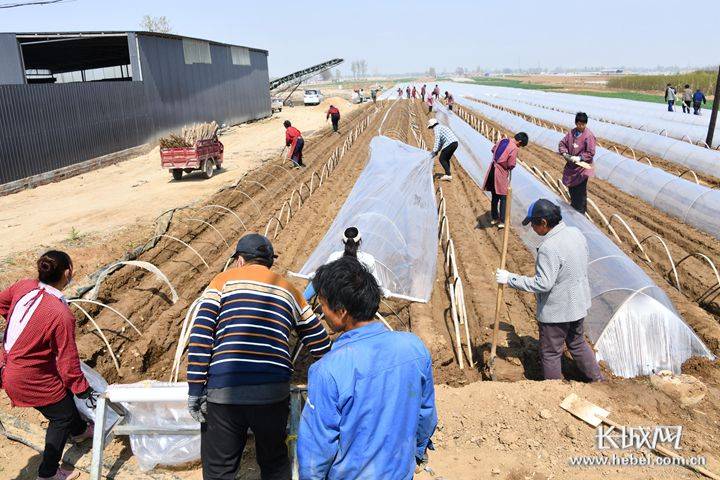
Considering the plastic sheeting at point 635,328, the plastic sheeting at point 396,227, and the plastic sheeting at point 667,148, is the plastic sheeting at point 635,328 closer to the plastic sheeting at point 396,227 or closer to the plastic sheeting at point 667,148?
the plastic sheeting at point 396,227

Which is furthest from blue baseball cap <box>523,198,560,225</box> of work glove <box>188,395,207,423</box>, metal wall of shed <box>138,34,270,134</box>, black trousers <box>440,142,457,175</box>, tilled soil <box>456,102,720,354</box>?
metal wall of shed <box>138,34,270,134</box>

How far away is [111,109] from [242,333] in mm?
16659

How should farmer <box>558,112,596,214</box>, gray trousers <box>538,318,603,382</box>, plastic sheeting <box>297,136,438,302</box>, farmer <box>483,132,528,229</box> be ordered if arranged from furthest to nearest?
farmer <box>483,132,528,229</box> < farmer <box>558,112,596,214</box> < plastic sheeting <box>297,136,438,302</box> < gray trousers <box>538,318,603,382</box>

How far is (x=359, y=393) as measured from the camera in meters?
1.64

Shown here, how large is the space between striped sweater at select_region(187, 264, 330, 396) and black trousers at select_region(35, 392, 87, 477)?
121 centimetres

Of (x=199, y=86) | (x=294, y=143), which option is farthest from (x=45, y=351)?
(x=199, y=86)

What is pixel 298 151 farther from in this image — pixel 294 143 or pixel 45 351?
pixel 45 351

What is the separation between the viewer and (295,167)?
1351cm

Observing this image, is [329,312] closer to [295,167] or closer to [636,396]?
[636,396]

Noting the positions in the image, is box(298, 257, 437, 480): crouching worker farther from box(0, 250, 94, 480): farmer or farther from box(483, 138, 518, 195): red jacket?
box(483, 138, 518, 195): red jacket

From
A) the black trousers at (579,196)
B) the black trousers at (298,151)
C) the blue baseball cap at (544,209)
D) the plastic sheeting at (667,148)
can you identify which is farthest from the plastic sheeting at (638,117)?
the blue baseball cap at (544,209)

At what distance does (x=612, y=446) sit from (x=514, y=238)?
4.65 metres

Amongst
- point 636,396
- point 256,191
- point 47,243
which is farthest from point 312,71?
point 636,396

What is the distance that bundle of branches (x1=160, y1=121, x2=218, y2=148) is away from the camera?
12805mm
